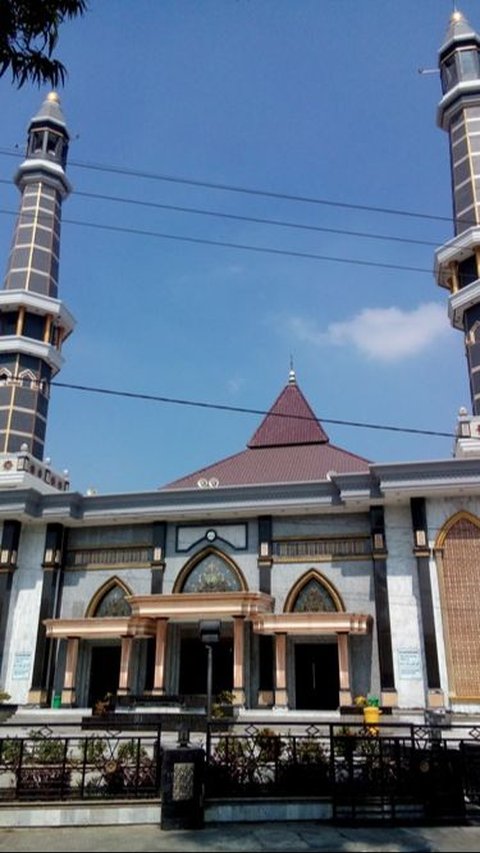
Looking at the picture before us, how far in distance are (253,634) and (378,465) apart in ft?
18.0

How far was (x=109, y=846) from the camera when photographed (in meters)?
5.81

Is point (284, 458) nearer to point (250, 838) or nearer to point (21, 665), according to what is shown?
point (21, 665)

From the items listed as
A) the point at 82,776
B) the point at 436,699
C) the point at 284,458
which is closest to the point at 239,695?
the point at 436,699

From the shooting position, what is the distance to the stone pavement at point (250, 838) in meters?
5.73

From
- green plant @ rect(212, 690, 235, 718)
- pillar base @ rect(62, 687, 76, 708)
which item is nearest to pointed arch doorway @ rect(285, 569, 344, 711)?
green plant @ rect(212, 690, 235, 718)

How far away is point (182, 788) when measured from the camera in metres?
6.67

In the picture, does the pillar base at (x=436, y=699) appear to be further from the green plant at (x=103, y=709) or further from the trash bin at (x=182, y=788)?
the trash bin at (x=182, y=788)

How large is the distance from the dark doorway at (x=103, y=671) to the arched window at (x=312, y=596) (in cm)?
522

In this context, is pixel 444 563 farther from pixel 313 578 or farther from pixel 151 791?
pixel 151 791

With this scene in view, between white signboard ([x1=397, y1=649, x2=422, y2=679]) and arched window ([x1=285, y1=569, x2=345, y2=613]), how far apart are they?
214 centimetres

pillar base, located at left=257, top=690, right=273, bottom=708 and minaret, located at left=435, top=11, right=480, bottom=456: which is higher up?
minaret, located at left=435, top=11, right=480, bottom=456

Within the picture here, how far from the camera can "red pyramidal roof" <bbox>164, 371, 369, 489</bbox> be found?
22.1 metres

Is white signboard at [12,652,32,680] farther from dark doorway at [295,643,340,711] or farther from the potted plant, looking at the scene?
dark doorway at [295,643,340,711]

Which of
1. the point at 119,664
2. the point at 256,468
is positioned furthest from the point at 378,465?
the point at 119,664
